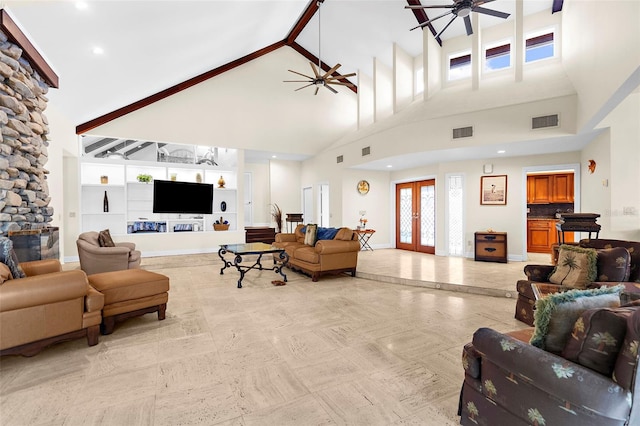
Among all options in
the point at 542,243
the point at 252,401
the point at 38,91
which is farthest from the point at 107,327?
the point at 542,243

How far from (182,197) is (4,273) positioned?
5.34 metres

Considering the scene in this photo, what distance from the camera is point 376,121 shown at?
801 centimetres

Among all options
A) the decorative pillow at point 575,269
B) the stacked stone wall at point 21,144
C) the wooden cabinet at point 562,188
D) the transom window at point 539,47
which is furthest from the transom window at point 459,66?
the stacked stone wall at point 21,144

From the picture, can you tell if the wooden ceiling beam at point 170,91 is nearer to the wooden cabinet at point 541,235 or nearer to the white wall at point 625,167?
the white wall at point 625,167

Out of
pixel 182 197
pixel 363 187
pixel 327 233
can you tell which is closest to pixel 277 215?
pixel 363 187

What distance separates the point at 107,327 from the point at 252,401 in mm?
1903

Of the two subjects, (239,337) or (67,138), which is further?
(67,138)

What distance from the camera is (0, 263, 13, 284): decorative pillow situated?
2386mm

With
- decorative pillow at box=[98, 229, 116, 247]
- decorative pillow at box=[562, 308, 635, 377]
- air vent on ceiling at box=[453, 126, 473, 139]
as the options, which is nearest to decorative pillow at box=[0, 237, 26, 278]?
decorative pillow at box=[98, 229, 116, 247]

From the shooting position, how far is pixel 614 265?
2998mm

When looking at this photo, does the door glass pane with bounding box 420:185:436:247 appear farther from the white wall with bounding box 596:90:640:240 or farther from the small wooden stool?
the small wooden stool

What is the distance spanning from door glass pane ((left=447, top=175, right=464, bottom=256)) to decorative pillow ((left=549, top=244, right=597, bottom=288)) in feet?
13.2

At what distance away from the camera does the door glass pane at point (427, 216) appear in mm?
7926

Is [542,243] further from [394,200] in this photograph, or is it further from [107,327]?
[107,327]
